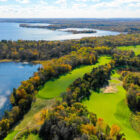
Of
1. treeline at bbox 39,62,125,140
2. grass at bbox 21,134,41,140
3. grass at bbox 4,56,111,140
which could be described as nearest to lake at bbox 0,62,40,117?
grass at bbox 4,56,111,140

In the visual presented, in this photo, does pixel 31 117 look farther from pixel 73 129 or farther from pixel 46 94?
pixel 73 129

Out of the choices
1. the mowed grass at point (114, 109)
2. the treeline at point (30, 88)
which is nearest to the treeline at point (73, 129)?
the mowed grass at point (114, 109)

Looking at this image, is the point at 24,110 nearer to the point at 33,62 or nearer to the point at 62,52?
the point at 33,62

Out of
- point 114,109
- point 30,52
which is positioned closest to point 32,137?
point 114,109

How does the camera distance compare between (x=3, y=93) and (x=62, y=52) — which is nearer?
(x=3, y=93)

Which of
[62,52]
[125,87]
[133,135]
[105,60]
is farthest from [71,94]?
[62,52]
